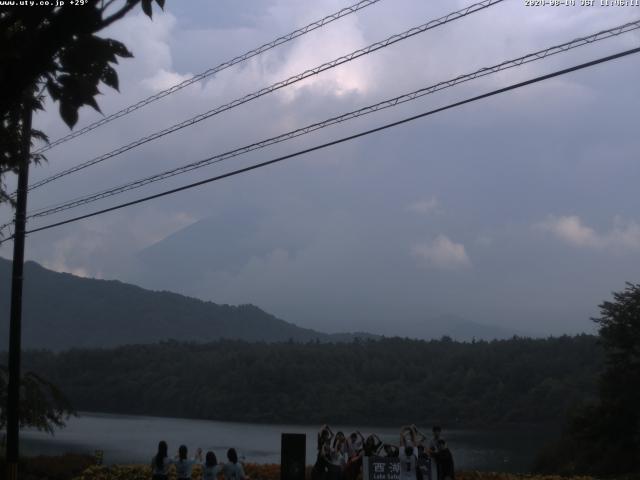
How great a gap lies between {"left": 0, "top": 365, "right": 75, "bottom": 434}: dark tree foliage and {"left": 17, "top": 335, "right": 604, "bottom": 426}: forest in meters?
29.0

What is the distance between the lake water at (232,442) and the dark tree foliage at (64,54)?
23626 millimetres

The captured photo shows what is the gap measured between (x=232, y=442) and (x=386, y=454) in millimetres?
23992

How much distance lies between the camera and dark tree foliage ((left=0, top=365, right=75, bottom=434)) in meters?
21.7

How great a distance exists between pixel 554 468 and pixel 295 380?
40.3 meters

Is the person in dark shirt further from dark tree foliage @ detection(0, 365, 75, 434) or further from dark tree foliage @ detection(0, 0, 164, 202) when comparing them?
dark tree foliage @ detection(0, 0, 164, 202)

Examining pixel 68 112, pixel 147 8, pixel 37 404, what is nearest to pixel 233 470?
pixel 37 404

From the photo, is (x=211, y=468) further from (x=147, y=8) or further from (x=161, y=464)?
(x=147, y=8)

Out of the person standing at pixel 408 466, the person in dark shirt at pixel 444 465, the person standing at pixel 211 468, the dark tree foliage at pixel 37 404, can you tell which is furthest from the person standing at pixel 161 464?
the dark tree foliage at pixel 37 404

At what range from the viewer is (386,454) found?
17156 millimetres

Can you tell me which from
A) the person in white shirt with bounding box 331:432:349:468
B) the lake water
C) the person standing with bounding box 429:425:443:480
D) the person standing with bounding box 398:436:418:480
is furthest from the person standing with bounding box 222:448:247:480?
the lake water

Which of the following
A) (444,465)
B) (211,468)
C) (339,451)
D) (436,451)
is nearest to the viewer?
(444,465)

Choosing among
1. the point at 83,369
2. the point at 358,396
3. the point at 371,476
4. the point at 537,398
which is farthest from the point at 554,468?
the point at 83,369

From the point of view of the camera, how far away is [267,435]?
152ft

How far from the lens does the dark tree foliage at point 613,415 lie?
25.8 m
